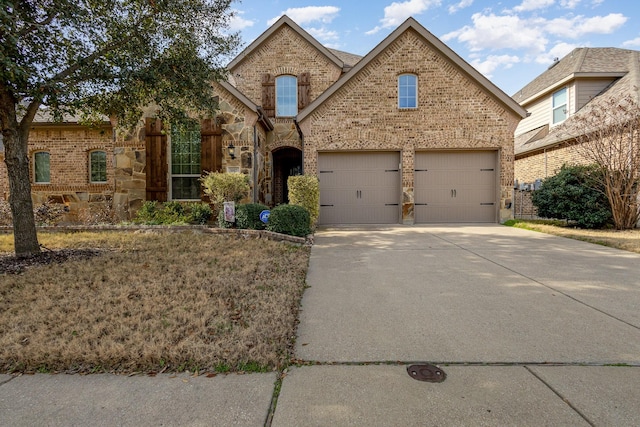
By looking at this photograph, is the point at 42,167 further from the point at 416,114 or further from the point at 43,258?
the point at 416,114

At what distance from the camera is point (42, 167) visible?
12.7 meters

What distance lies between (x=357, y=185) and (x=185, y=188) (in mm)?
5465

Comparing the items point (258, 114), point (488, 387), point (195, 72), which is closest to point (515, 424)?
point (488, 387)

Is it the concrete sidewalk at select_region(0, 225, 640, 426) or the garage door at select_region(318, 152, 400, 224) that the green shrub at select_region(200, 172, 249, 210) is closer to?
the garage door at select_region(318, 152, 400, 224)

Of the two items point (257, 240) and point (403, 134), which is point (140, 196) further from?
point (403, 134)

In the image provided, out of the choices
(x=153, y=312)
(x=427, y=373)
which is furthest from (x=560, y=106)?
(x=153, y=312)

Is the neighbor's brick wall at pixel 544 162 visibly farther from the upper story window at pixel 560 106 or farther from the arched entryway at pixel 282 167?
the arched entryway at pixel 282 167

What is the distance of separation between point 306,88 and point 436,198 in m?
6.93

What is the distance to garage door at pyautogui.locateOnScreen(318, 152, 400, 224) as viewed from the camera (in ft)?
37.9

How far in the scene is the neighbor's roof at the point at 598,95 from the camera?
42.1ft

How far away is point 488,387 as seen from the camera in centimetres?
225

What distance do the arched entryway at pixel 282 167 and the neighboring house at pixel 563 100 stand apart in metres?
9.87

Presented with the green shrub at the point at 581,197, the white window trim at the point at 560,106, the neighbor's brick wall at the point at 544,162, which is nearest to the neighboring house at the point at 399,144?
the green shrub at the point at 581,197

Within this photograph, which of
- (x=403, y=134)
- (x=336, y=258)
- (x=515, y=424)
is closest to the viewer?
(x=515, y=424)
